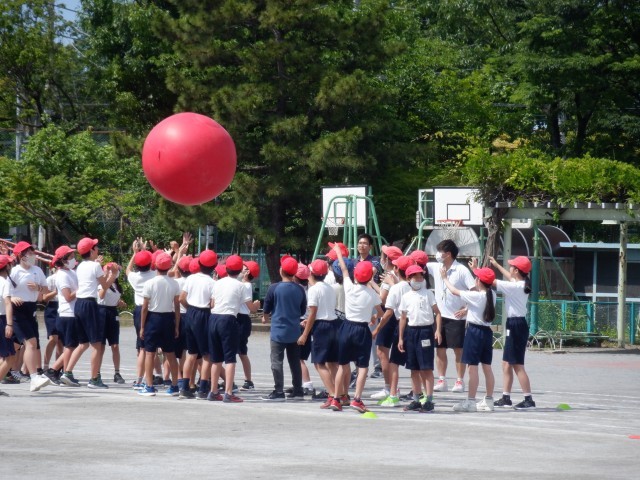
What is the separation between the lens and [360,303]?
47.1 ft

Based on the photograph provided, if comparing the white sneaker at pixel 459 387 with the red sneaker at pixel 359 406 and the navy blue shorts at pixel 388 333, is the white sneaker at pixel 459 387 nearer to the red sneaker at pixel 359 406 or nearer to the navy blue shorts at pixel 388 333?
the navy blue shorts at pixel 388 333

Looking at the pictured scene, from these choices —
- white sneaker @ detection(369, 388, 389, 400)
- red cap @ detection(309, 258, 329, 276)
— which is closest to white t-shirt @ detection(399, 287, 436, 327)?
red cap @ detection(309, 258, 329, 276)

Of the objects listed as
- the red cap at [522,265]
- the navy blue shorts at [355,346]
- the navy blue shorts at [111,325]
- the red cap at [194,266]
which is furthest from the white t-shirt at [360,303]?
the navy blue shorts at [111,325]

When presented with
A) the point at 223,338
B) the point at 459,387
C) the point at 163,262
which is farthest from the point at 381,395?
the point at 163,262

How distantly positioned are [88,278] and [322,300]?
3.55 m

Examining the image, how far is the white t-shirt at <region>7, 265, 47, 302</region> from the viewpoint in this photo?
639 inches

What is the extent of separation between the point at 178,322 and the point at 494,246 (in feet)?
39.5

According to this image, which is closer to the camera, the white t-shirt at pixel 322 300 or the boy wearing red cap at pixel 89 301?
the white t-shirt at pixel 322 300

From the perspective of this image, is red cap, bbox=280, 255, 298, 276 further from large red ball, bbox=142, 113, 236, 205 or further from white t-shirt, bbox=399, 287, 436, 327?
white t-shirt, bbox=399, 287, 436, 327

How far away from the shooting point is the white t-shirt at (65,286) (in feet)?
53.6

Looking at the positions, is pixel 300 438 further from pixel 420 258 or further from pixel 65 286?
pixel 65 286

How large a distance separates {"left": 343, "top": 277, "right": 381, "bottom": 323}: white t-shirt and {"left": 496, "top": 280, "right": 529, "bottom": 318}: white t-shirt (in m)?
1.63

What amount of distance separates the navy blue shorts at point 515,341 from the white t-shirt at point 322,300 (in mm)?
2199

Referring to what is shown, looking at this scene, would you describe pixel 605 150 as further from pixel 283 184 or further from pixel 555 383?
pixel 555 383
